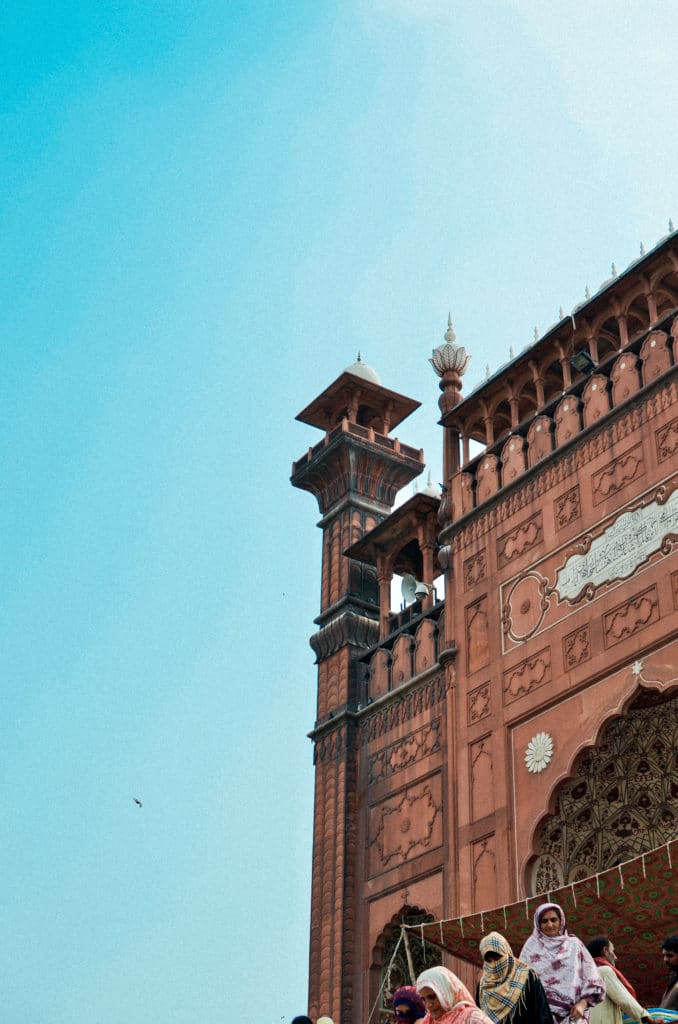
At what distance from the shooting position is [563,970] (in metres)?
4.83

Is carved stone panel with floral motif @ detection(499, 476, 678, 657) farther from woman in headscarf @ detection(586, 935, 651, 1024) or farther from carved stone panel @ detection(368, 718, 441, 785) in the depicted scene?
woman in headscarf @ detection(586, 935, 651, 1024)

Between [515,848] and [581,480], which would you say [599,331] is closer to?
[581,480]

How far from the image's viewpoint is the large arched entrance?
9.31 metres

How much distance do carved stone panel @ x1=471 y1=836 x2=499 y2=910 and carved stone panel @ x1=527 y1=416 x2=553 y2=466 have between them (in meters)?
2.94

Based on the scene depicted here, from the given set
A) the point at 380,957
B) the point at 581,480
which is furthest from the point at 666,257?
the point at 380,957

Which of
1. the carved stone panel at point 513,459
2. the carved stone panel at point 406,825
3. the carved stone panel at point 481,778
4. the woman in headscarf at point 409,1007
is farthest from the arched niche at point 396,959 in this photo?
the woman in headscarf at point 409,1007

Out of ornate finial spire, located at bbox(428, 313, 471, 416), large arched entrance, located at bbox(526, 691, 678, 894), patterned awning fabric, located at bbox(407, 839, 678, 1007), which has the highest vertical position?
ornate finial spire, located at bbox(428, 313, 471, 416)

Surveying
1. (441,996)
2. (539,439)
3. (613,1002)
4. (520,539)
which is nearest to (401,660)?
(520,539)

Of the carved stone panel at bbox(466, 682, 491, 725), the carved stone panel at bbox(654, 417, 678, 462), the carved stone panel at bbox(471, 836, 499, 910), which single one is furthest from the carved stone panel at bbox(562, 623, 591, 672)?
the carved stone panel at bbox(471, 836, 499, 910)

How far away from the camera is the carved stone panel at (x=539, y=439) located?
36.3 feet

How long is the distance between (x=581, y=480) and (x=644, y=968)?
396 centimetres

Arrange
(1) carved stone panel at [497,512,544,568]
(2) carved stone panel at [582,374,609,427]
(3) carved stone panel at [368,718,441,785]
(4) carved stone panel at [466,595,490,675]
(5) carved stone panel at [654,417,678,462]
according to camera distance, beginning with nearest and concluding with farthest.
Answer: (5) carved stone panel at [654,417,678,462] → (2) carved stone panel at [582,374,609,427] → (1) carved stone panel at [497,512,544,568] → (4) carved stone panel at [466,595,490,675] → (3) carved stone panel at [368,718,441,785]

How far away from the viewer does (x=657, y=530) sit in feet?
31.2

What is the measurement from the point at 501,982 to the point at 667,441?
584 cm
